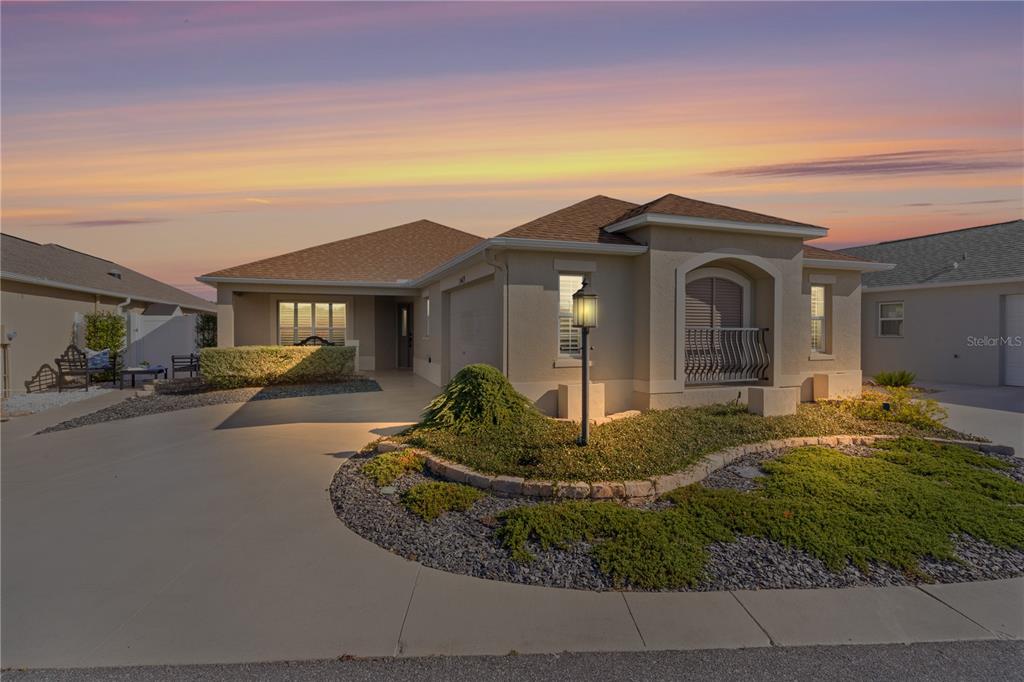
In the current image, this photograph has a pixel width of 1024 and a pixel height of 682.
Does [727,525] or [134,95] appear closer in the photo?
[727,525]

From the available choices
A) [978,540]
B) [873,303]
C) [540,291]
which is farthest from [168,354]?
[873,303]

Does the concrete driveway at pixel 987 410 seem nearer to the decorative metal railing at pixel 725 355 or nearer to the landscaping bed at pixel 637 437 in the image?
the landscaping bed at pixel 637 437

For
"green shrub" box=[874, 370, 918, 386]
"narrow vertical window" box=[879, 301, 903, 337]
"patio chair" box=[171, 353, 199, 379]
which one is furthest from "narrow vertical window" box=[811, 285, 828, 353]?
"patio chair" box=[171, 353, 199, 379]

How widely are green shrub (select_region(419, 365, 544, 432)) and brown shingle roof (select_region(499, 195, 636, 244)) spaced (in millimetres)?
3022

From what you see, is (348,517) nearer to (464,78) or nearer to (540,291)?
(540,291)

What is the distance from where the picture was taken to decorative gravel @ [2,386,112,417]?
489 inches

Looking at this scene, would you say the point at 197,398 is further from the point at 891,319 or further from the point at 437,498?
the point at 891,319

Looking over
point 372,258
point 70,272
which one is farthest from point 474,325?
point 70,272

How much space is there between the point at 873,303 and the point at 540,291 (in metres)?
15.9

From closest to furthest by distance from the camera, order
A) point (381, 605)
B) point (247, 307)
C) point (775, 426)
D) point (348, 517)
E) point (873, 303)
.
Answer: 1. point (381, 605)
2. point (348, 517)
3. point (775, 426)
4. point (247, 307)
5. point (873, 303)

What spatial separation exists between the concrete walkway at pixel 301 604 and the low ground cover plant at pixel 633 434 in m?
2.18

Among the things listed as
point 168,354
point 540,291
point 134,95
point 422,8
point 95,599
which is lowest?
point 95,599

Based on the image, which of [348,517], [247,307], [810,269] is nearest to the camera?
[348,517]

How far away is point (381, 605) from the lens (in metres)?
3.91
